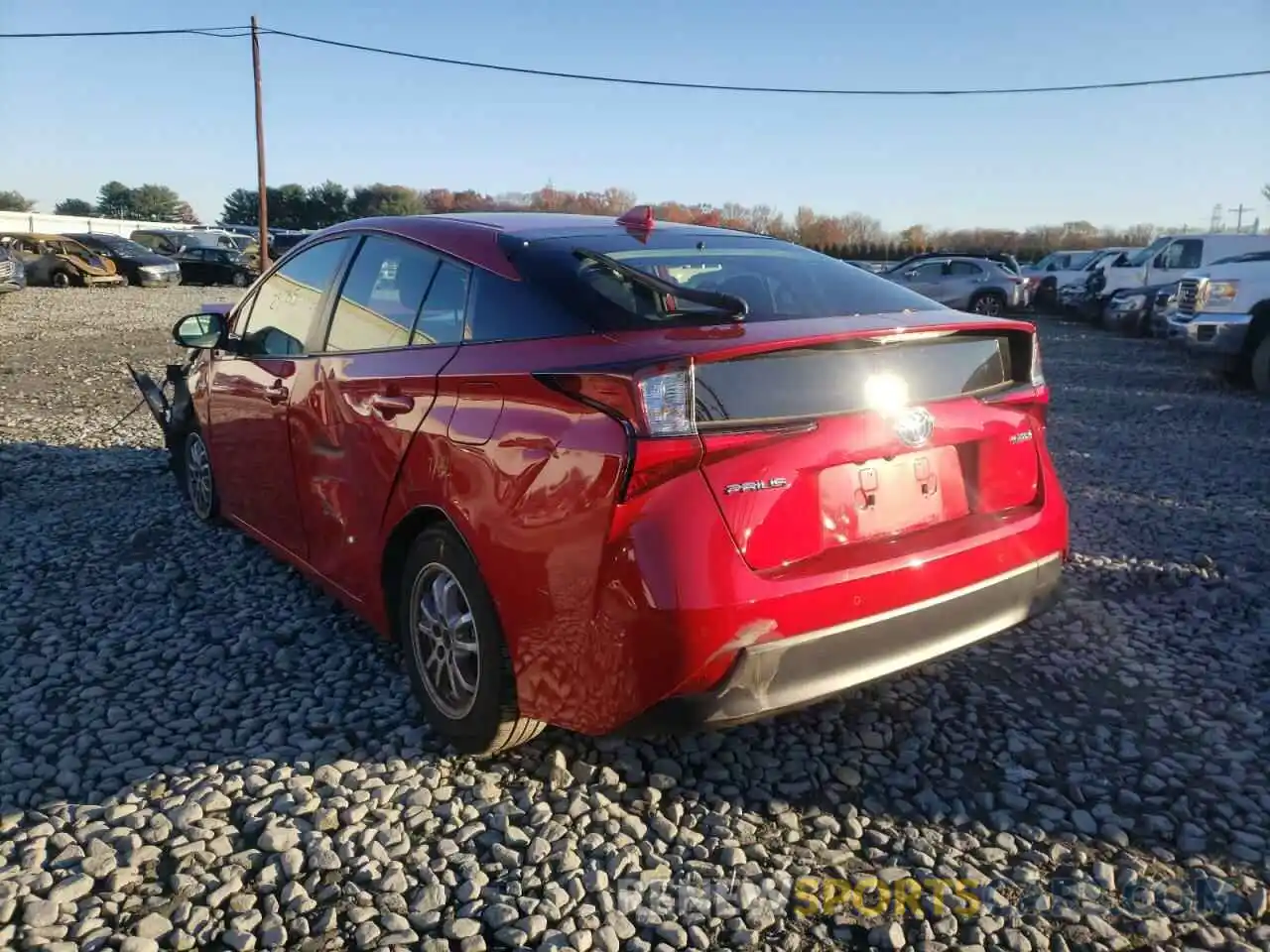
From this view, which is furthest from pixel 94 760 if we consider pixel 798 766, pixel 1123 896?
pixel 1123 896

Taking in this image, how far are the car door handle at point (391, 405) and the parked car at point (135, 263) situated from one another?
96.1 feet

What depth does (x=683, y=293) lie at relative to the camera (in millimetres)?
2701

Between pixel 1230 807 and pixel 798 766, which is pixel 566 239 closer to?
pixel 798 766

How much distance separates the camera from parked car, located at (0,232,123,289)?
2662 centimetres

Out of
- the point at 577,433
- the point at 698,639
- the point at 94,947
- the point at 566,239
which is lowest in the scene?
the point at 94,947

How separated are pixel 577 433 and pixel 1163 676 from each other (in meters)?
2.50

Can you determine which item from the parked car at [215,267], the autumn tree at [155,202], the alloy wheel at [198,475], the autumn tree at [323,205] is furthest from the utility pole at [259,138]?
the autumn tree at [155,202]

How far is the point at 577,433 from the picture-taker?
94.3 inches

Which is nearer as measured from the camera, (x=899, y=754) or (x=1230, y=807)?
(x=1230, y=807)

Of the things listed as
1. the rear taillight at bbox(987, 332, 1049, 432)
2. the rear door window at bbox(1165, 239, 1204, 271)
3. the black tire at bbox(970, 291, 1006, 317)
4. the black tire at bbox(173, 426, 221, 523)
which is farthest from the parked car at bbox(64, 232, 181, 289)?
the rear taillight at bbox(987, 332, 1049, 432)

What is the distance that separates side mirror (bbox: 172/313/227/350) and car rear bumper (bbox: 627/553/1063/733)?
3.09 m

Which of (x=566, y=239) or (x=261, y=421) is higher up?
(x=566, y=239)

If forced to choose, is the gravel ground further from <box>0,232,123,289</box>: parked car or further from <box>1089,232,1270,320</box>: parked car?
<box>0,232,123,289</box>: parked car

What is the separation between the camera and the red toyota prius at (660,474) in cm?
233
